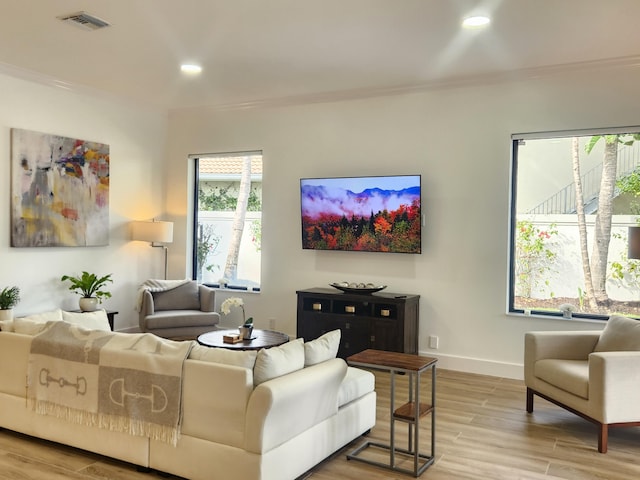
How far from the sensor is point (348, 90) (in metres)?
6.23

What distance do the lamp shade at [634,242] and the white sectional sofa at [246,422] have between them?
8.43ft

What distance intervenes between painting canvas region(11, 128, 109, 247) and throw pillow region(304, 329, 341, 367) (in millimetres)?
3810

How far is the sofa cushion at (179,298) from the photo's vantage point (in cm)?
658

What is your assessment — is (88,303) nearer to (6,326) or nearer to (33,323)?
(6,326)

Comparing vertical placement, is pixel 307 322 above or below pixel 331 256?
below

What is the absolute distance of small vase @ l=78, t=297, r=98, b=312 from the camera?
6.04 meters

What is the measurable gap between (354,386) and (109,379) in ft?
4.89

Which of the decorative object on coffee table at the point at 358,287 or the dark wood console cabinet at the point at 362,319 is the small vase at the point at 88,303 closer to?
the dark wood console cabinet at the point at 362,319

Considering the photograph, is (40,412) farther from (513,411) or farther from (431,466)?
(513,411)

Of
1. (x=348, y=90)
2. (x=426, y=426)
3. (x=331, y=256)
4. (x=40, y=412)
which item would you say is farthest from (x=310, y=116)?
(x=40, y=412)

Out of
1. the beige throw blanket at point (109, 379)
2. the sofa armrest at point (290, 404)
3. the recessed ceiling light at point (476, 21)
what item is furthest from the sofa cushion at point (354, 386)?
the recessed ceiling light at point (476, 21)

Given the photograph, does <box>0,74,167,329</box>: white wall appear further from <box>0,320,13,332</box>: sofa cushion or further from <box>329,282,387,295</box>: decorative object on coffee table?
<box>329,282,387,295</box>: decorative object on coffee table

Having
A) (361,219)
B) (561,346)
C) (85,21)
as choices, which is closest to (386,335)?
(361,219)

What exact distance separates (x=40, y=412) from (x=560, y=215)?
4640 mm
